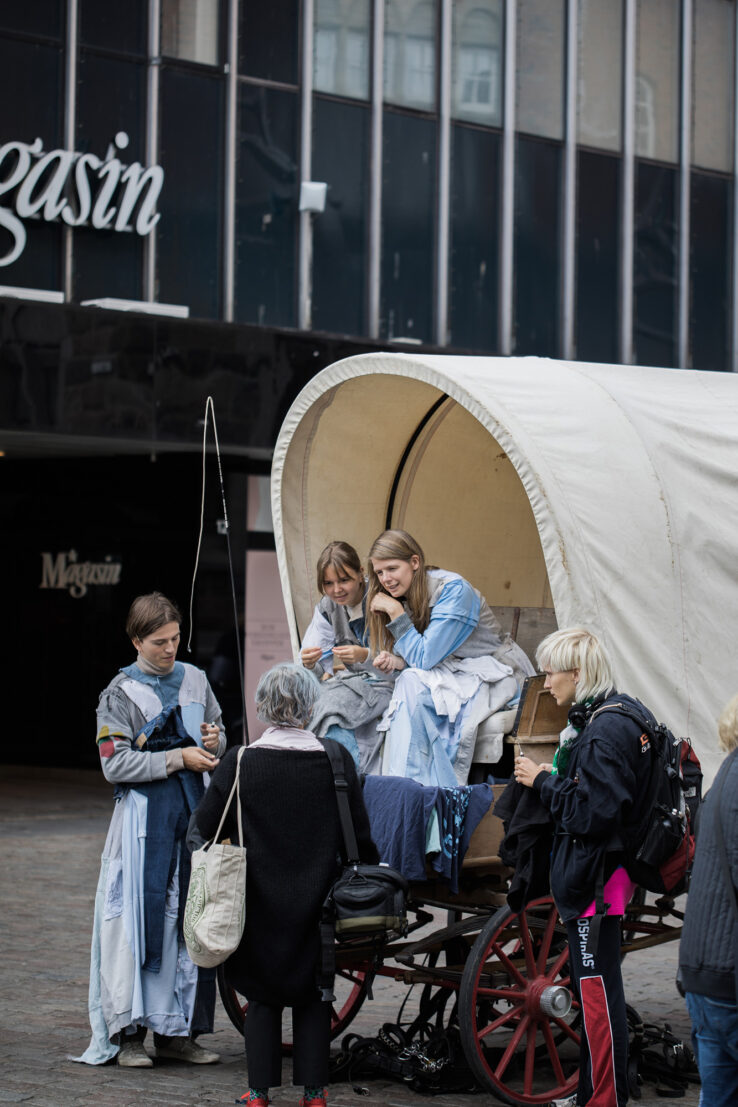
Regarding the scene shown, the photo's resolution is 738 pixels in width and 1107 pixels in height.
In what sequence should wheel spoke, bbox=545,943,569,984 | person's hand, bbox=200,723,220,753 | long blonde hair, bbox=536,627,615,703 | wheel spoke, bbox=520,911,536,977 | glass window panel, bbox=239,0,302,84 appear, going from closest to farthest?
long blonde hair, bbox=536,627,615,703
wheel spoke, bbox=520,911,536,977
wheel spoke, bbox=545,943,569,984
person's hand, bbox=200,723,220,753
glass window panel, bbox=239,0,302,84

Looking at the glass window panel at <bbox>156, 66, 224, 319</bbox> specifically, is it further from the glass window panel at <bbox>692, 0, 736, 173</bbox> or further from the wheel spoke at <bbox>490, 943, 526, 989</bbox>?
the wheel spoke at <bbox>490, 943, 526, 989</bbox>

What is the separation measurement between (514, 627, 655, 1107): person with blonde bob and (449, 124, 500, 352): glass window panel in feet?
42.3

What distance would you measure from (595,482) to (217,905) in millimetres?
2391

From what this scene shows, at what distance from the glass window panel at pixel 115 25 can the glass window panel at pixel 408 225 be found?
3011 mm

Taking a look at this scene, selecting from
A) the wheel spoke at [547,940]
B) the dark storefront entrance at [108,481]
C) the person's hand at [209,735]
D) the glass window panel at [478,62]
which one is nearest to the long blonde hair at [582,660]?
the wheel spoke at [547,940]

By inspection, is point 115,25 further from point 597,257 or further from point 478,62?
point 597,257

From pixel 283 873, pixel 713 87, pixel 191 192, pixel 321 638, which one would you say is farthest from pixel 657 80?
pixel 283 873

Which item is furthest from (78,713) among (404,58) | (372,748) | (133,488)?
(372,748)

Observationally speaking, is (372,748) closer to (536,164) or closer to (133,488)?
(133,488)

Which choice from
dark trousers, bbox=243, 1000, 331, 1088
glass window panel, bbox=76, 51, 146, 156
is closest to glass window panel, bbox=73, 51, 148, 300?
glass window panel, bbox=76, 51, 146, 156

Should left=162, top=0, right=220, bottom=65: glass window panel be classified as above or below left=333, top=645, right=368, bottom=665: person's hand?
above

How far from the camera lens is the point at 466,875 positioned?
663 centimetres

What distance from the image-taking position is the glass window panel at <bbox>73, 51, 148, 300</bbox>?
16.0m

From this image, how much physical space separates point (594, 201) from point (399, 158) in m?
2.81
